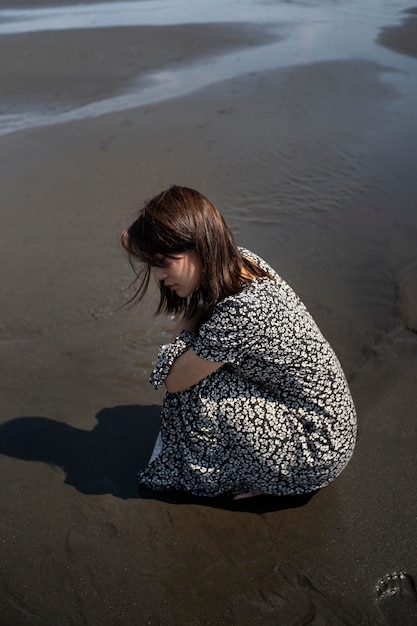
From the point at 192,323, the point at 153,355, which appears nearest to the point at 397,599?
the point at 192,323

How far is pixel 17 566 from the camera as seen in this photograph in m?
2.36

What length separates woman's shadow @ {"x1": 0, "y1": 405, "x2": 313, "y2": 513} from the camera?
2650 millimetres

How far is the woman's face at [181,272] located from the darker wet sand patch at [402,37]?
8.48 metres

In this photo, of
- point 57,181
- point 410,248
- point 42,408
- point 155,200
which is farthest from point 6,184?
point 155,200

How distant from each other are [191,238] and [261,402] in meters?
0.65

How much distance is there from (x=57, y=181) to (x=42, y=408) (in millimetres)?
2847

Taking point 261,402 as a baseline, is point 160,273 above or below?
above

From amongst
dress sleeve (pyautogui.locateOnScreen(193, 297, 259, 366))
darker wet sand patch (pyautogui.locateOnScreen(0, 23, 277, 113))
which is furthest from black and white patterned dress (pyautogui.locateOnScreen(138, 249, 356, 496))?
darker wet sand patch (pyautogui.locateOnScreen(0, 23, 277, 113))

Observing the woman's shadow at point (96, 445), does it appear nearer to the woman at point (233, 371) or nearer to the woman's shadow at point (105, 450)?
the woman's shadow at point (105, 450)

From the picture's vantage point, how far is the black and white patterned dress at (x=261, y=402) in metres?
2.21

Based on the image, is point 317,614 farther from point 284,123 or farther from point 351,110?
point 351,110

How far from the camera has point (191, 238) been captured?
2166 mm

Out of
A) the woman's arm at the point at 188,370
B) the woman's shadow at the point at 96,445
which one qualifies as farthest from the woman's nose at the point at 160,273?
the woman's shadow at the point at 96,445

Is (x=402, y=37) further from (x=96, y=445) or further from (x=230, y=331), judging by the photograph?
(x=230, y=331)
